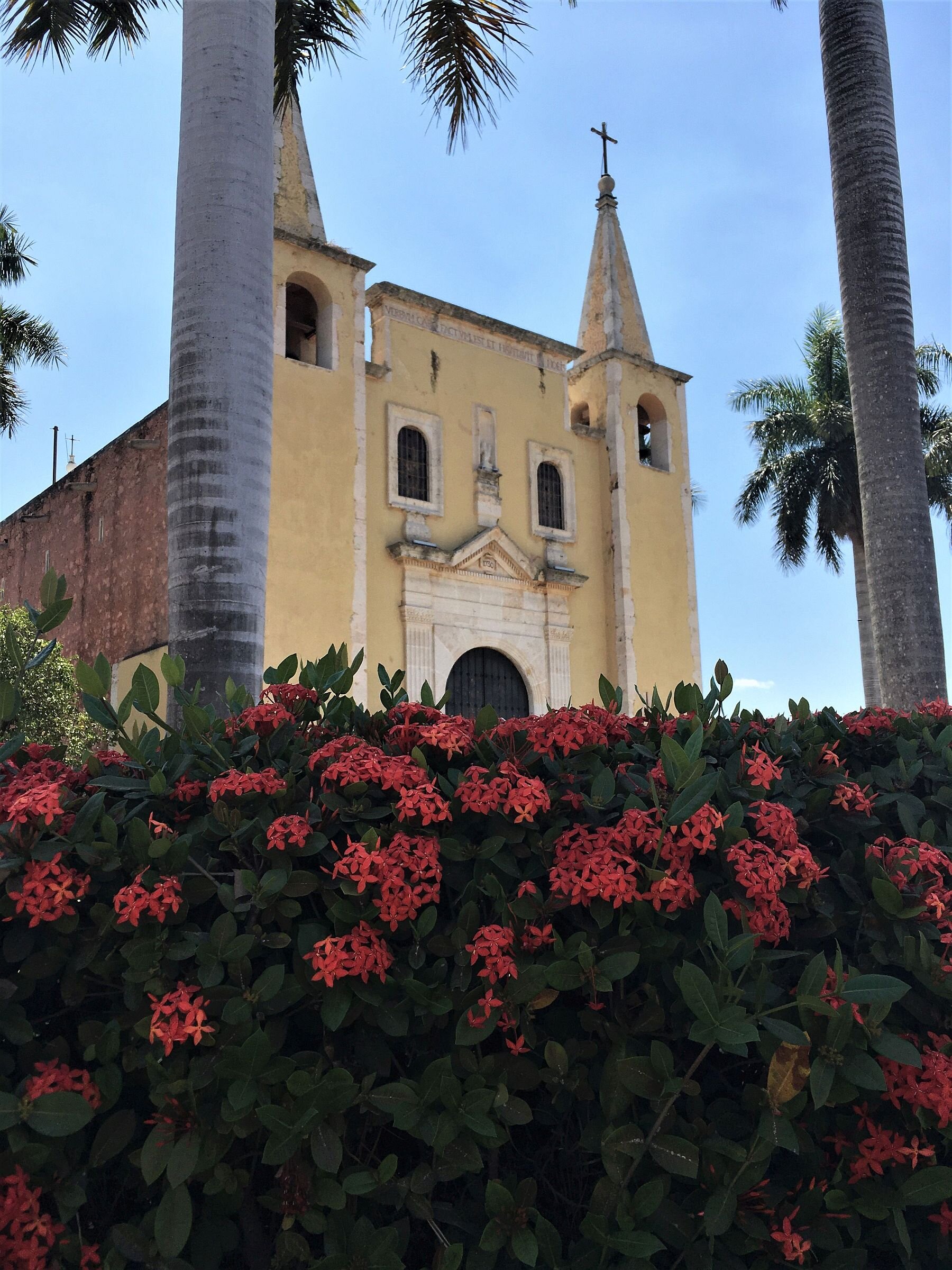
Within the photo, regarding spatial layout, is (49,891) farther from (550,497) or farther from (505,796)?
(550,497)

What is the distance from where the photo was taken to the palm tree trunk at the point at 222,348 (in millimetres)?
5297

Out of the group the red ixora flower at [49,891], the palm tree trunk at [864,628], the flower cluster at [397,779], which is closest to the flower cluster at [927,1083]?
the flower cluster at [397,779]

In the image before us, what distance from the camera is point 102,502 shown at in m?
18.6

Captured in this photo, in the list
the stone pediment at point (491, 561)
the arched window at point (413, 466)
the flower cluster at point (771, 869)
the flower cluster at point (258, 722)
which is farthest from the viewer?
the arched window at point (413, 466)

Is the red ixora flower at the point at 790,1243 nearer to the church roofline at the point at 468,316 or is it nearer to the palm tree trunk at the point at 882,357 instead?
the palm tree trunk at the point at 882,357

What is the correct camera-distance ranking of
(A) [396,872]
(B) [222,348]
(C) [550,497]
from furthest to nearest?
(C) [550,497], (B) [222,348], (A) [396,872]

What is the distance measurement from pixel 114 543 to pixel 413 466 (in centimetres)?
513

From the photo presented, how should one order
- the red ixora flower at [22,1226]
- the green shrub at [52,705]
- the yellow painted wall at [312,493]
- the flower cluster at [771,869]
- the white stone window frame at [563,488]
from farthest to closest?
the white stone window frame at [563,488] < the yellow painted wall at [312,493] < the green shrub at [52,705] < the flower cluster at [771,869] < the red ixora flower at [22,1226]

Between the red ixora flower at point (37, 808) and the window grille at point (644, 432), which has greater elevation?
the window grille at point (644, 432)

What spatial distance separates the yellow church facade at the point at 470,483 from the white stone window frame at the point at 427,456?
0.10 feet

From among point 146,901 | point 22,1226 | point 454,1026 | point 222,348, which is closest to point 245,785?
point 146,901

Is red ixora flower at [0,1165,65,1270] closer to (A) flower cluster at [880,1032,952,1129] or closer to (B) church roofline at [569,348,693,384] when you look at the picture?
(A) flower cluster at [880,1032,952,1129]

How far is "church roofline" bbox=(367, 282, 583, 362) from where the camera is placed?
58.3 ft

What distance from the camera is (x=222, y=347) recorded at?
5602 millimetres
